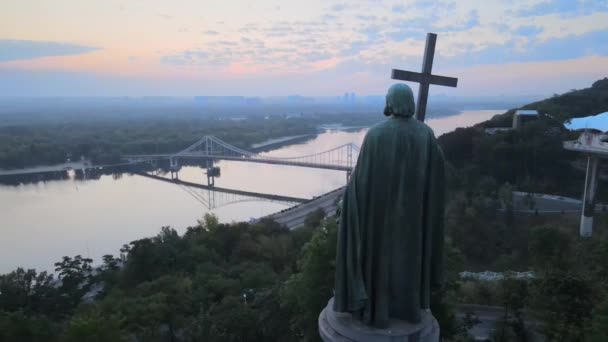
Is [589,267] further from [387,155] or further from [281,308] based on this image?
[387,155]

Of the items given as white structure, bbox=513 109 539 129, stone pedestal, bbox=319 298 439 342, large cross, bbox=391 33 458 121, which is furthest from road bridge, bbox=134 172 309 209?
stone pedestal, bbox=319 298 439 342

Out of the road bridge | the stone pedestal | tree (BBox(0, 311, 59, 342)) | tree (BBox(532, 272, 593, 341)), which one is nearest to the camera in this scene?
the stone pedestal

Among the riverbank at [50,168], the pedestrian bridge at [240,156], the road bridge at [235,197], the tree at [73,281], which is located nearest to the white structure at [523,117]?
the road bridge at [235,197]

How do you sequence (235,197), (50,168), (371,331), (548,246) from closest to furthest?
(371,331) → (548,246) → (235,197) → (50,168)

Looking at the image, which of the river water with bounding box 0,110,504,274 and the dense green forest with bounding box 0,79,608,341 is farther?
the river water with bounding box 0,110,504,274

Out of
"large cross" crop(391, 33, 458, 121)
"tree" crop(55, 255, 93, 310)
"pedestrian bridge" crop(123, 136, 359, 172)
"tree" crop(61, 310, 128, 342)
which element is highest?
"large cross" crop(391, 33, 458, 121)

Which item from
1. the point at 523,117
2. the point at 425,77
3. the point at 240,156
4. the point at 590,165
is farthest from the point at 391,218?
the point at 240,156

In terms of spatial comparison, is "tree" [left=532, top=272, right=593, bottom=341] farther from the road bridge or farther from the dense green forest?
the road bridge

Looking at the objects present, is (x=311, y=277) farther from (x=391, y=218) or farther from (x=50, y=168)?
(x=50, y=168)
